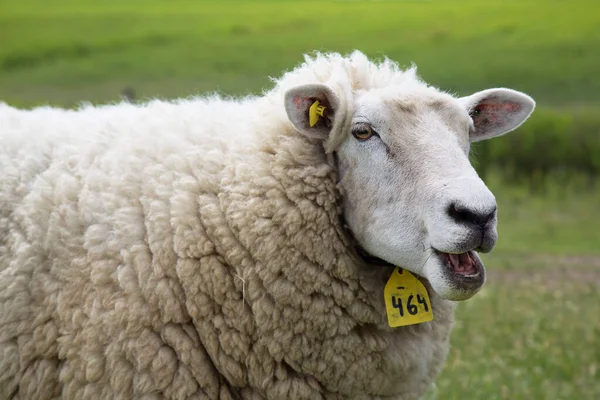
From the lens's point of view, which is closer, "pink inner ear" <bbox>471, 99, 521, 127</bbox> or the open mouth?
the open mouth

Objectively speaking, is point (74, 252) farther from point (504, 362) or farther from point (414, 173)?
point (504, 362)

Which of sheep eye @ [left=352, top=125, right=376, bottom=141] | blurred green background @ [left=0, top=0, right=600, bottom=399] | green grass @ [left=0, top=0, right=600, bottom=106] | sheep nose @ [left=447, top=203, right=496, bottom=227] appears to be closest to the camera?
sheep nose @ [left=447, top=203, right=496, bottom=227]

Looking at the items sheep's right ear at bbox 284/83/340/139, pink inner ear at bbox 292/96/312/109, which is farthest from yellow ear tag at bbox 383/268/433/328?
pink inner ear at bbox 292/96/312/109

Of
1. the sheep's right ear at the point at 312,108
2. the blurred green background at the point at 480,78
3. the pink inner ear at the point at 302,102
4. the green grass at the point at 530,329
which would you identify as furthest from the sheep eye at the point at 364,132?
the green grass at the point at 530,329

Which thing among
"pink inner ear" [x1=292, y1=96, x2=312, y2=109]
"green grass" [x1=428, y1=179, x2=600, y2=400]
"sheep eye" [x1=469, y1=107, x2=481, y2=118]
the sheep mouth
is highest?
"pink inner ear" [x1=292, y1=96, x2=312, y2=109]

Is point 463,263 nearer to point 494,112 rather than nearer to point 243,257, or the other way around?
point 243,257

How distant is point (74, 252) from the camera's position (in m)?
3.80

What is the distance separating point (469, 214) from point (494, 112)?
46.1 inches

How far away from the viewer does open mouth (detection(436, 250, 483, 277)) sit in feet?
11.3

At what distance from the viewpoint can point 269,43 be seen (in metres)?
37.9

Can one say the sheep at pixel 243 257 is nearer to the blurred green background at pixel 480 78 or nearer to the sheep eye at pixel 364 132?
the sheep eye at pixel 364 132

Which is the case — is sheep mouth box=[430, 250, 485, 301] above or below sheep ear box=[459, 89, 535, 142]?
below

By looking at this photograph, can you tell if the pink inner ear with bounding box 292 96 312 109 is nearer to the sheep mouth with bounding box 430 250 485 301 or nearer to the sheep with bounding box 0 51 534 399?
the sheep with bounding box 0 51 534 399

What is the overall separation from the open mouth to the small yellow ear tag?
86cm
